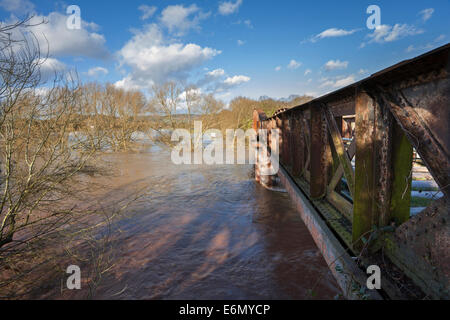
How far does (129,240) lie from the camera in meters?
6.07

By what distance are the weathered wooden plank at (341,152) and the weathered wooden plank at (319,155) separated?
45 centimetres

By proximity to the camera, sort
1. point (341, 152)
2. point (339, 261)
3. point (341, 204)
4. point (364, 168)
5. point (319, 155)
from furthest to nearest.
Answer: point (319, 155)
point (341, 204)
point (341, 152)
point (339, 261)
point (364, 168)

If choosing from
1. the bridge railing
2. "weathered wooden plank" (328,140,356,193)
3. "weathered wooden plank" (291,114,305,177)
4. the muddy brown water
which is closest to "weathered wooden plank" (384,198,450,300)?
the bridge railing

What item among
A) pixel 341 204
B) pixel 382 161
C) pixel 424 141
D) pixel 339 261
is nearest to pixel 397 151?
pixel 382 161

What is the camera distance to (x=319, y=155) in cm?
453

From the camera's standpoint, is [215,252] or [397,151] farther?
[215,252]

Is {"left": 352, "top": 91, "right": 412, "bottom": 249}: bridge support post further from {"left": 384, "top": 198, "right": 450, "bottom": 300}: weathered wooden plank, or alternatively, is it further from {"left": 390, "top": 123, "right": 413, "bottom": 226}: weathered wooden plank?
{"left": 384, "top": 198, "right": 450, "bottom": 300}: weathered wooden plank

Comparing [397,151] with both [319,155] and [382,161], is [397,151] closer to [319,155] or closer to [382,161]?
[382,161]

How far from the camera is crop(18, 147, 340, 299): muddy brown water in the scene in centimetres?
411

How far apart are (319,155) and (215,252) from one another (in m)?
2.97

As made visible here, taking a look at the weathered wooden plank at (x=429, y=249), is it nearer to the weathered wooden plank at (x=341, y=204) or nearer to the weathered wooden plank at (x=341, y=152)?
the weathered wooden plank at (x=341, y=152)

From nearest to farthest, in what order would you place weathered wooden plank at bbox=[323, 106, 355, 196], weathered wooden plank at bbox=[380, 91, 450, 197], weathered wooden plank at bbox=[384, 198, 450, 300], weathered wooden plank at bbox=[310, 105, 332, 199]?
weathered wooden plank at bbox=[380, 91, 450, 197] → weathered wooden plank at bbox=[384, 198, 450, 300] → weathered wooden plank at bbox=[323, 106, 355, 196] → weathered wooden plank at bbox=[310, 105, 332, 199]

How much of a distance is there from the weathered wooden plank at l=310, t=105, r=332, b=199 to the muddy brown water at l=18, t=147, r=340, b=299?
1476 mm

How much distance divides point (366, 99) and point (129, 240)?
19.0 ft
